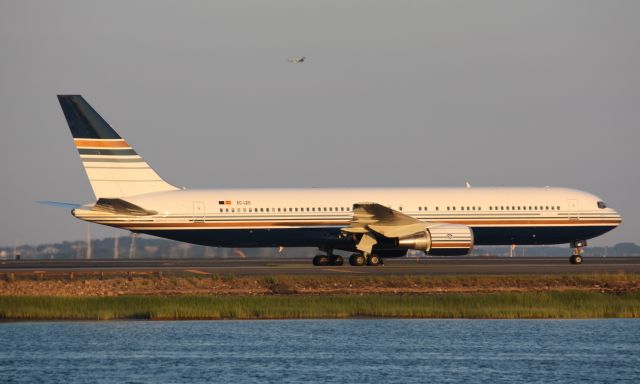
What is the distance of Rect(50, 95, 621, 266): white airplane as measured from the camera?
59.9 metres

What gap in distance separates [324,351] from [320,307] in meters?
8.45

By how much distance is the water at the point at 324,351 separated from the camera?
29984mm

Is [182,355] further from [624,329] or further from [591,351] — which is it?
[624,329]

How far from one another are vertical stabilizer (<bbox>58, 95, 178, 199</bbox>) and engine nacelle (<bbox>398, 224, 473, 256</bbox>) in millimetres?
15914

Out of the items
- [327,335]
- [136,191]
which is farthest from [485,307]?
[136,191]

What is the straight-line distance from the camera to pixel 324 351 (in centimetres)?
3406

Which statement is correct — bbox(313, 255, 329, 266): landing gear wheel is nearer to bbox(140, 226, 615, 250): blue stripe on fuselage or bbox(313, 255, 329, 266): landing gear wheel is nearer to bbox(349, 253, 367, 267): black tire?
bbox(140, 226, 615, 250): blue stripe on fuselage

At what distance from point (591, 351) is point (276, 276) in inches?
728

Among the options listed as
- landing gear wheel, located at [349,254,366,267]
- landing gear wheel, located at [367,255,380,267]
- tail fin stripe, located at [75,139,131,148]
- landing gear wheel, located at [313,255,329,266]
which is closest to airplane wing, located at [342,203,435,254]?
landing gear wheel, located at [367,255,380,267]

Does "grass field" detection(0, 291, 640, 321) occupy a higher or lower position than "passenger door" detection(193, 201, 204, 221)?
lower

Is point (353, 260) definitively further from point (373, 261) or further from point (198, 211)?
point (198, 211)

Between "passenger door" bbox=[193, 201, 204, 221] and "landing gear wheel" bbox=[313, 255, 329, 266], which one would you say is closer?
"passenger door" bbox=[193, 201, 204, 221]

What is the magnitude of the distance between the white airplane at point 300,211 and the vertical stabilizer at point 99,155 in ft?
0.19

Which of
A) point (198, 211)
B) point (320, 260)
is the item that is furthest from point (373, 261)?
point (198, 211)
